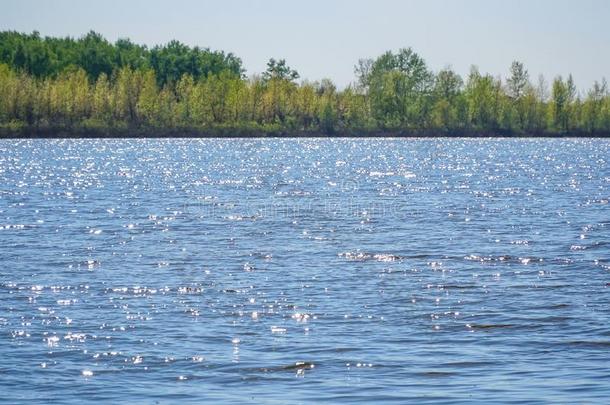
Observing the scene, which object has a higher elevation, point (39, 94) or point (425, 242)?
point (39, 94)

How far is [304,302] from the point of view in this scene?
25859 millimetres

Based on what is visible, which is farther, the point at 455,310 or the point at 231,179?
the point at 231,179

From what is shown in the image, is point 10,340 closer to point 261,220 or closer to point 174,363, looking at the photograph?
point 174,363

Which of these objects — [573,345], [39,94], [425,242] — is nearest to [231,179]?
[425,242]

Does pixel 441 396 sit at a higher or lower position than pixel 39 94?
lower

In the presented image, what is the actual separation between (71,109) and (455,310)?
17658 cm

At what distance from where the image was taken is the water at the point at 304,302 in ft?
60.4

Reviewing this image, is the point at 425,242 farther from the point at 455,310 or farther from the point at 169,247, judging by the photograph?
the point at 455,310

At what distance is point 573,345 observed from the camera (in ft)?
69.6

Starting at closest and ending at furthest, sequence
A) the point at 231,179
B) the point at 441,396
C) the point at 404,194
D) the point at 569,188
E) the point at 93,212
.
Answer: the point at 441,396 < the point at 93,212 < the point at 404,194 < the point at 569,188 < the point at 231,179

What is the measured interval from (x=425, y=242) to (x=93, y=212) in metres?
19.7

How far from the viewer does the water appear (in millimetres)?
18422

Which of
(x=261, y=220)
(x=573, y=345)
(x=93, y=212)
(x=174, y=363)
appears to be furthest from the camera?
(x=93, y=212)

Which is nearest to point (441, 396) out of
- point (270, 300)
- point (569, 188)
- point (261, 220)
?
point (270, 300)
